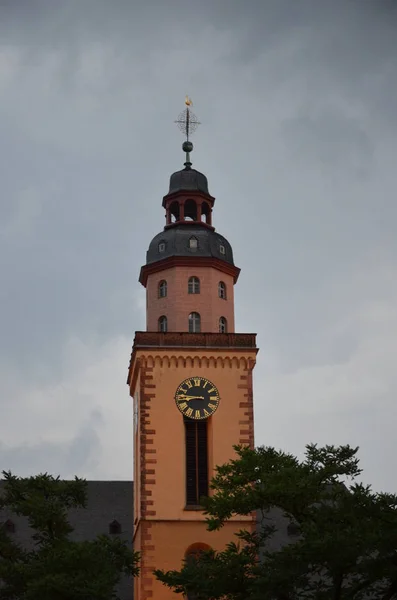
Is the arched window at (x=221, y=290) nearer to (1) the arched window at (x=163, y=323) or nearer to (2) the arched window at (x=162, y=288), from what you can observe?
(2) the arched window at (x=162, y=288)

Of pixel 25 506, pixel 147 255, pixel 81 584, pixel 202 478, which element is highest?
pixel 147 255

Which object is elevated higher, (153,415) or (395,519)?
(153,415)

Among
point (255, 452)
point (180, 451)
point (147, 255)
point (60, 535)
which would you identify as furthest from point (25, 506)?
point (147, 255)

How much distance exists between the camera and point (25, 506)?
44281mm

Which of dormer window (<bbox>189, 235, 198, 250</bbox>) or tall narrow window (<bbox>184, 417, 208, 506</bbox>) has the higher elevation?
dormer window (<bbox>189, 235, 198, 250</bbox>)

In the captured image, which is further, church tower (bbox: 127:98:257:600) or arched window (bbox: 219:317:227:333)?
arched window (bbox: 219:317:227:333)

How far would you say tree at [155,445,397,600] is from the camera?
38125 mm

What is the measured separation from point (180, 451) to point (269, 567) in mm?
15624

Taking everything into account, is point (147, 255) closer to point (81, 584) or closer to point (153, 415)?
point (153, 415)

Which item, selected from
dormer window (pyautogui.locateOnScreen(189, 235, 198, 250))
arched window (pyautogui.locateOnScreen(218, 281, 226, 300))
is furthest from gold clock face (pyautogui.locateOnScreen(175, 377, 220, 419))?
dormer window (pyautogui.locateOnScreen(189, 235, 198, 250))

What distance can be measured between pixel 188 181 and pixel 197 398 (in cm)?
1179

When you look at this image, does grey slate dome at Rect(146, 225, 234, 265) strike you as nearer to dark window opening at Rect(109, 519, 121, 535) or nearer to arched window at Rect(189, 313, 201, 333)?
arched window at Rect(189, 313, 201, 333)

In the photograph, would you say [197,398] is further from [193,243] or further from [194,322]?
[193,243]

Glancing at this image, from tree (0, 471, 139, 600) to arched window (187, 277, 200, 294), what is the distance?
14.7 metres
